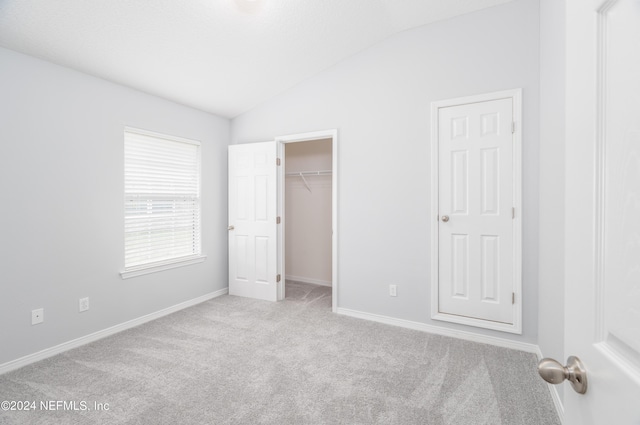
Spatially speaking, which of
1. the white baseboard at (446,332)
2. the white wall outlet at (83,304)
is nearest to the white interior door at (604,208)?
the white baseboard at (446,332)

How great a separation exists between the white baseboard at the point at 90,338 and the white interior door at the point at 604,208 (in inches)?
133

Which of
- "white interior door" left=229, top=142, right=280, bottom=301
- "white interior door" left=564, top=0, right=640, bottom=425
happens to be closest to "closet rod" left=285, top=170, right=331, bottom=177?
"white interior door" left=229, top=142, right=280, bottom=301

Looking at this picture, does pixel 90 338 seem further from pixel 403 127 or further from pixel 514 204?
pixel 514 204

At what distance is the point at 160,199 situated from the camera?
3471 millimetres

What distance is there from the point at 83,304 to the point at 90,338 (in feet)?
1.06

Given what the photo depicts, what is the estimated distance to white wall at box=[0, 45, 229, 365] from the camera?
2.32 metres

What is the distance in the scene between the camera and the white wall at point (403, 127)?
2.59 m

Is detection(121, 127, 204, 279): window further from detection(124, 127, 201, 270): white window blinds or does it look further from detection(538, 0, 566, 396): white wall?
detection(538, 0, 566, 396): white wall

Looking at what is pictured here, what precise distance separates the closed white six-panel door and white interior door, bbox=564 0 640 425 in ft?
7.49

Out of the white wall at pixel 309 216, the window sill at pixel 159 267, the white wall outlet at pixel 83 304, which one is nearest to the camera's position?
the white wall outlet at pixel 83 304

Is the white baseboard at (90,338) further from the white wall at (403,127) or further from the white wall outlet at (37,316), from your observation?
Result: the white wall at (403,127)

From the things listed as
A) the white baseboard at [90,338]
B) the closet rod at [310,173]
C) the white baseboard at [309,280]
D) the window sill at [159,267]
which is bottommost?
the white baseboard at [90,338]

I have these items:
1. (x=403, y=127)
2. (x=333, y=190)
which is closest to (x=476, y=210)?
(x=403, y=127)

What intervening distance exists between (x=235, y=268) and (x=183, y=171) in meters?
1.43
